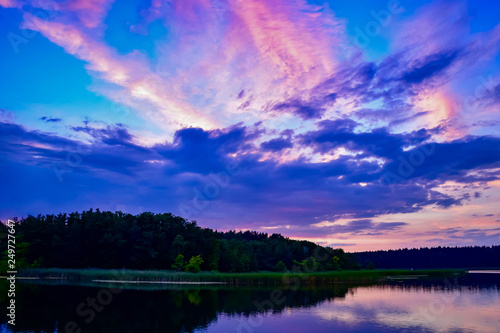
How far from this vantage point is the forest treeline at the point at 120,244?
8750 cm

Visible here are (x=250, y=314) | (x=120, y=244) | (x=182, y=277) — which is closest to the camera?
(x=250, y=314)

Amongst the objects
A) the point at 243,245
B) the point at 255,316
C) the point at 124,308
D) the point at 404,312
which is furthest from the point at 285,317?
the point at 243,245

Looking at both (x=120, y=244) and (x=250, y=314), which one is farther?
(x=120, y=244)

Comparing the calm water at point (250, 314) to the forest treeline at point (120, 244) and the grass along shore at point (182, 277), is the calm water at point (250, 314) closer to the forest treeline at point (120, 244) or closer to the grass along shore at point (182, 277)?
the grass along shore at point (182, 277)

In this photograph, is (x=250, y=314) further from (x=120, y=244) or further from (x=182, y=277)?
(x=120, y=244)

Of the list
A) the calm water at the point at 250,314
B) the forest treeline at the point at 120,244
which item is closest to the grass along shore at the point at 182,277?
the forest treeline at the point at 120,244

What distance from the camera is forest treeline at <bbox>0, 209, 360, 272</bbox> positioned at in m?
87.5

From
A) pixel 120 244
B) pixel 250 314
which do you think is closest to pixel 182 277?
pixel 120 244

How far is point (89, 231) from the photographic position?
9175 centimetres

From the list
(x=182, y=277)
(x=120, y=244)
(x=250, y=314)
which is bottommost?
(x=250, y=314)

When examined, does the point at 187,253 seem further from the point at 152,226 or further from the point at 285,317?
the point at 285,317

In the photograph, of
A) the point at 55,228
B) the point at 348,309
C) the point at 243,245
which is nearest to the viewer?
the point at 348,309

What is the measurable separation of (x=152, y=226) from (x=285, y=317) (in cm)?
7291

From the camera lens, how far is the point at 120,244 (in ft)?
287
